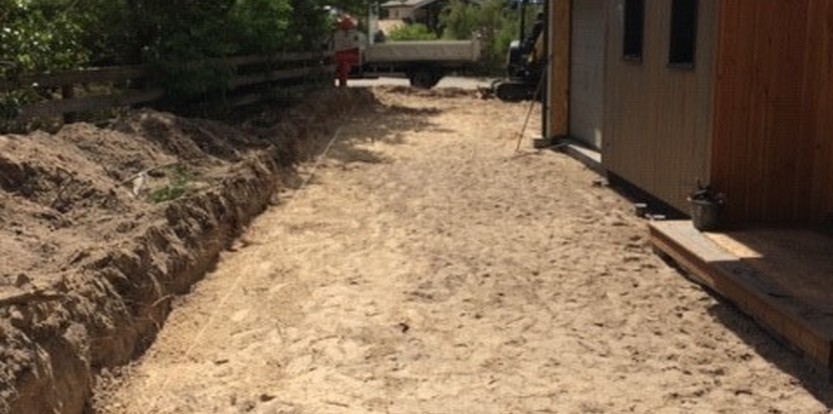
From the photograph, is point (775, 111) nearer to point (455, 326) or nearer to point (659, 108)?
point (659, 108)

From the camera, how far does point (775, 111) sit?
7.83 metres

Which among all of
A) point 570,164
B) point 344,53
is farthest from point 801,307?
point 344,53

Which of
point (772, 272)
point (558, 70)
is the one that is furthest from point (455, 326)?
point (558, 70)

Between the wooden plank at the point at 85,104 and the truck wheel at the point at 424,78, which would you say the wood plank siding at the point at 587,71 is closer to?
the wooden plank at the point at 85,104

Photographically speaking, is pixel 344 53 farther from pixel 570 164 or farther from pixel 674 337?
pixel 674 337

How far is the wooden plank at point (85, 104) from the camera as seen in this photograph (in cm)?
994

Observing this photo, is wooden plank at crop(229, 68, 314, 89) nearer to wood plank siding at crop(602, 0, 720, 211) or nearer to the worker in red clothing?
the worker in red clothing

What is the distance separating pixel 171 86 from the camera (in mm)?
13391

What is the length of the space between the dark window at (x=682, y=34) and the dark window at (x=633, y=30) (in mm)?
1096

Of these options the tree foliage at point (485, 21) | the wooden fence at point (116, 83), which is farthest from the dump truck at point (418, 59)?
the wooden fence at point (116, 83)

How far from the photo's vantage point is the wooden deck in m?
5.55

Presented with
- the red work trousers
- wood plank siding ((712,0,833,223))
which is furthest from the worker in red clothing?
wood plank siding ((712,0,833,223))

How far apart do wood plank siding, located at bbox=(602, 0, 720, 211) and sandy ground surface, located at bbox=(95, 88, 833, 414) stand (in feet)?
1.96

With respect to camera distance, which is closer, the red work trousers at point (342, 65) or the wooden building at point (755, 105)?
the wooden building at point (755, 105)
